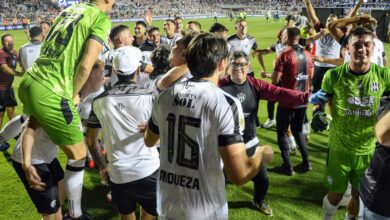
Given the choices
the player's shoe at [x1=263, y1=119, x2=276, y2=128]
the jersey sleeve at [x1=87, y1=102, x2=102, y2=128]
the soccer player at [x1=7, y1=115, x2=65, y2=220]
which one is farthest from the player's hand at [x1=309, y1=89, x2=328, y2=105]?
the player's shoe at [x1=263, y1=119, x2=276, y2=128]

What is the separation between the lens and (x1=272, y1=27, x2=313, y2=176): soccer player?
6.41m

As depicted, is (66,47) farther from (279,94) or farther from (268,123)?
(268,123)


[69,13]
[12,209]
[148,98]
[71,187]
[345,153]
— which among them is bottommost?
[12,209]

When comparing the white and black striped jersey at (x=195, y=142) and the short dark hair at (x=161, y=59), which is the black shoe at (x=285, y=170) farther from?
the white and black striped jersey at (x=195, y=142)

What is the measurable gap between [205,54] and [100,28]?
76.3 inches

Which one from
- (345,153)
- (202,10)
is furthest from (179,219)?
(202,10)

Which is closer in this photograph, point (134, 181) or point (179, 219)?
point (179, 219)

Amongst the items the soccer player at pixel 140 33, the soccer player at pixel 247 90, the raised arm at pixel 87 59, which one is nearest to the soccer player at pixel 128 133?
the raised arm at pixel 87 59

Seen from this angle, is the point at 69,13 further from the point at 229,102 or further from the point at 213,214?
the point at 213,214

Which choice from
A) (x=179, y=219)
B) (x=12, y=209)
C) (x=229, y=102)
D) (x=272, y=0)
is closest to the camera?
(x=229, y=102)

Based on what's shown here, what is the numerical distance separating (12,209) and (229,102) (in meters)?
4.31

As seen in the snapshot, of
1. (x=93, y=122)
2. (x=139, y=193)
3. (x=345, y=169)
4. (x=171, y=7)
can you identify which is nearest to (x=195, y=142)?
(x=139, y=193)

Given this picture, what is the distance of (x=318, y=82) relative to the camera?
32.5 feet

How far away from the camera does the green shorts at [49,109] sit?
3773 mm
